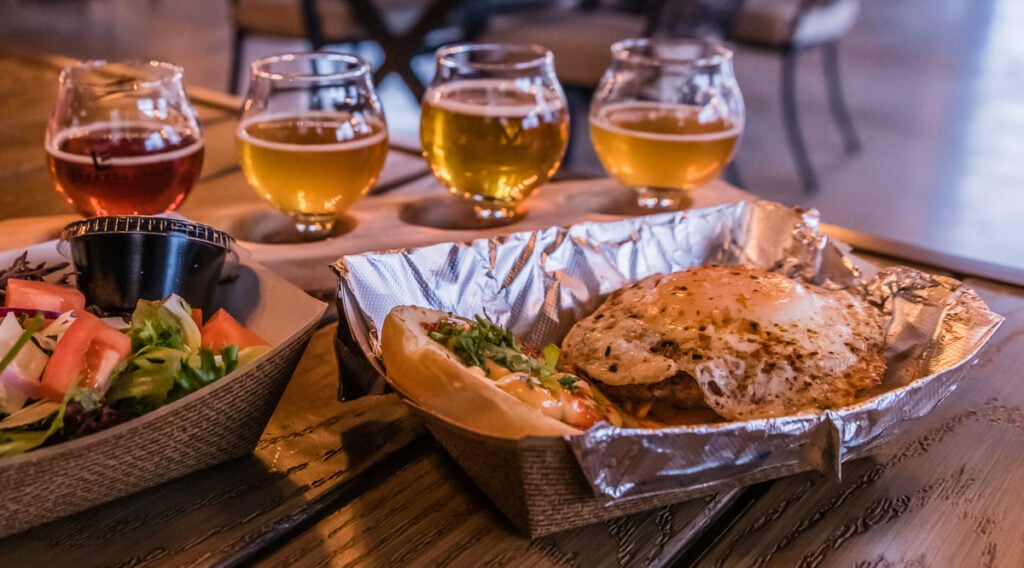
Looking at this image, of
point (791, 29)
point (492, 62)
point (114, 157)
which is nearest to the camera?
point (114, 157)

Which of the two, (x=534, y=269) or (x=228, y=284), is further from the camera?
(x=534, y=269)

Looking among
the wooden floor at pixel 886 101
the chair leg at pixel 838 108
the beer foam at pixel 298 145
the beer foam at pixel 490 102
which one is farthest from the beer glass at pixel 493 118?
the chair leg at pixel 838 108

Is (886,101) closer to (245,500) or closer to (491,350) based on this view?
(491,350)

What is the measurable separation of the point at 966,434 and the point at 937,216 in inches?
120

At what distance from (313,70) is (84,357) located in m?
0.60

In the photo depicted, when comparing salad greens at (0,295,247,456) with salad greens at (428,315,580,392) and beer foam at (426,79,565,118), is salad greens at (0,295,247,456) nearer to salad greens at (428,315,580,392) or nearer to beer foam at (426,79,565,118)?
salad greens at (428,315,580,392)

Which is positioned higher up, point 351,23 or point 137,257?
point 137,257

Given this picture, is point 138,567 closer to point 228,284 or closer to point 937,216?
point 228,284

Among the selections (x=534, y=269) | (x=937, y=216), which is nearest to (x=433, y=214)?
(x=534, y=269)

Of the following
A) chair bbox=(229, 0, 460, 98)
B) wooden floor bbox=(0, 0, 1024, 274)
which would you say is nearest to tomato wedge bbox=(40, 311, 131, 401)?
wooden floor bbox=(0, 0, 1024, 274)

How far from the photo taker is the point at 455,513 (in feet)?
2.31

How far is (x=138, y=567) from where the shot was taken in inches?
24.8

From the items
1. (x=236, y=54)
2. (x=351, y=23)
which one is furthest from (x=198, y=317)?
(x=236, y=54)

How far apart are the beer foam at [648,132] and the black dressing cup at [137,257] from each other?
25.7 inches
